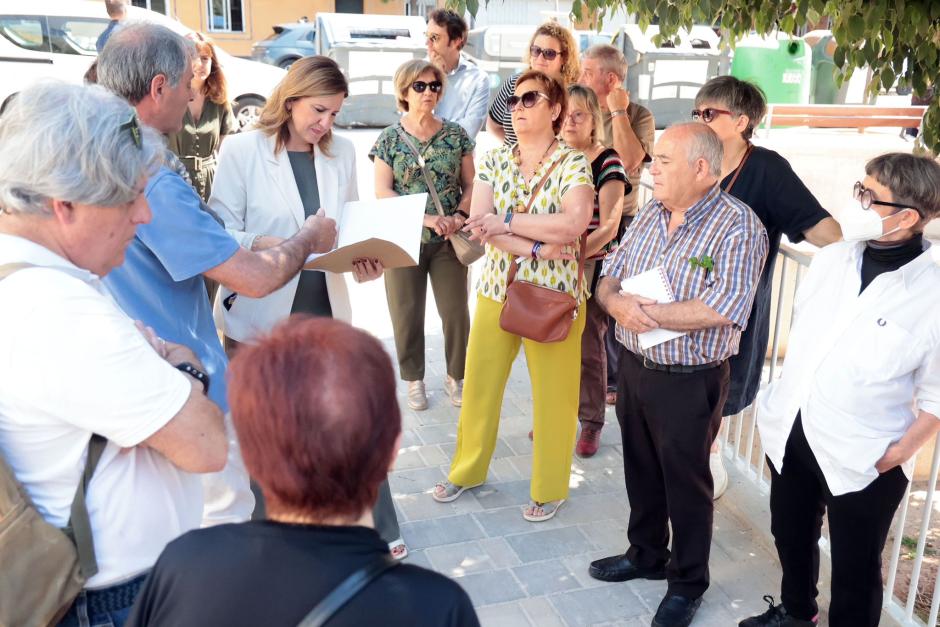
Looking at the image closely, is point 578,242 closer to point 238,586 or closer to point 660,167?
point 660,167

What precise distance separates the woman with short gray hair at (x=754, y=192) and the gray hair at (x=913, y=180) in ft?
2.21

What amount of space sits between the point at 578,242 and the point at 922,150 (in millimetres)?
1527

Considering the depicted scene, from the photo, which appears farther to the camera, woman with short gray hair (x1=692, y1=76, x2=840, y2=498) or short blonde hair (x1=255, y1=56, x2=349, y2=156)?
woman with short gray hair (x1=692, y1=76, x2=840, y2=498)

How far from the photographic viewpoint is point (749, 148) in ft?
12.1

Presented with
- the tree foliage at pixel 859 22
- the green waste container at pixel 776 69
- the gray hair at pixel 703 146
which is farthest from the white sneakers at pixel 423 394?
the green waste container at pixel 776 69

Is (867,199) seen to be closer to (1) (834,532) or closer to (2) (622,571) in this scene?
(1) (834,532)

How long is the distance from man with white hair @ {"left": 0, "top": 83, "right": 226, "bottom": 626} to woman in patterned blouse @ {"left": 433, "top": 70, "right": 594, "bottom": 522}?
217 centimetres

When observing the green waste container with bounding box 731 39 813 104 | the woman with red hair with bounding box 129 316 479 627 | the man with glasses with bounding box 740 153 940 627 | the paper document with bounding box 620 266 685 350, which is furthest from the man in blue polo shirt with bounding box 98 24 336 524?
the green waste container with bounding box 731 39 813 104

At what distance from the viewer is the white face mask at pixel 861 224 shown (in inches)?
107

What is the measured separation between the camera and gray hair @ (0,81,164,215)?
1.65m

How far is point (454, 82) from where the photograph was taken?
5691mm

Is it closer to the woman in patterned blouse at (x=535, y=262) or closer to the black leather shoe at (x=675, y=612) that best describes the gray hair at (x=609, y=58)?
the woman in patterned blouse at (x=535, y=262)

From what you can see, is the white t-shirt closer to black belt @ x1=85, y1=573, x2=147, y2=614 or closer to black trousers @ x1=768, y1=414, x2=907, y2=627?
black belt @ x1=85, y1=573, x2=147, y2=614

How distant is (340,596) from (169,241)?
1413 mm
